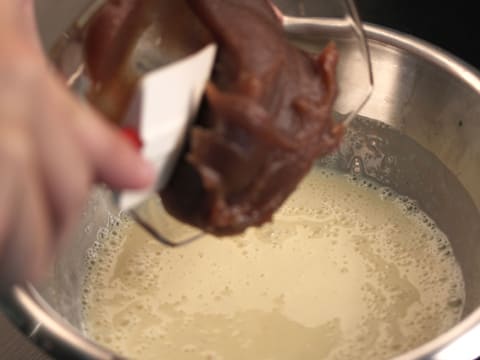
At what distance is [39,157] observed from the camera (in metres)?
0.44

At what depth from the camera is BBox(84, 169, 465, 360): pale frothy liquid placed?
0.94 m

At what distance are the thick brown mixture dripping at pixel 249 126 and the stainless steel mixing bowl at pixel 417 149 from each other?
251mm

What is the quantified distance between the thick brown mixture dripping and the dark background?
628mm

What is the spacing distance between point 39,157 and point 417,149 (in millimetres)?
785

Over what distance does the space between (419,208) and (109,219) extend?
1.59 feet

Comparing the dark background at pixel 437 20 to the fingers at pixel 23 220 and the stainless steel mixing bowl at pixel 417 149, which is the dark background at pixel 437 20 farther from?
the fingers at pixel 23 220

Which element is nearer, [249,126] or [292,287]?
[249,126]

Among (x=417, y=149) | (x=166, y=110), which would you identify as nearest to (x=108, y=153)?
(x=166, y=110)

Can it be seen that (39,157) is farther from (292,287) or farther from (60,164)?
(292,287)

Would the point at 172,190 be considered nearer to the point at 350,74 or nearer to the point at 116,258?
the point at 350,74

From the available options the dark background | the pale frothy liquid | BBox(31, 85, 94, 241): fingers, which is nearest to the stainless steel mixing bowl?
the pale frothy liquid

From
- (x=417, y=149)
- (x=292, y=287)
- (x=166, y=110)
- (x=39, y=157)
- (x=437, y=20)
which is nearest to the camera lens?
(x=39, y=157)

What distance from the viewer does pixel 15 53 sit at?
17.5 inches

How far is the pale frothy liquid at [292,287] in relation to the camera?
94cm
